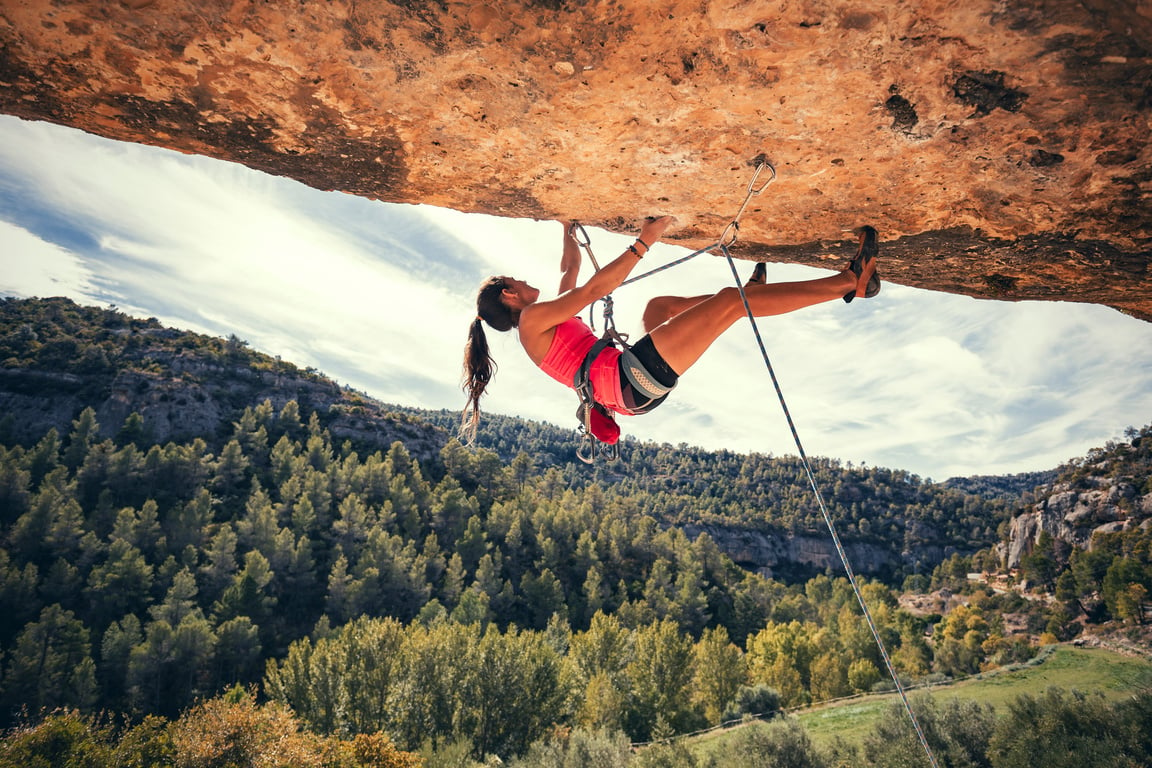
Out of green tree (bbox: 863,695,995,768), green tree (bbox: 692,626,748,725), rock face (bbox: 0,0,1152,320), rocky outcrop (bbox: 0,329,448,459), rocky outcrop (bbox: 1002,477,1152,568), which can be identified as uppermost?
rocky outcrop (bbox: 0,329,448,459)

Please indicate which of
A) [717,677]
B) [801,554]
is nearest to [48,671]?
[717,677]

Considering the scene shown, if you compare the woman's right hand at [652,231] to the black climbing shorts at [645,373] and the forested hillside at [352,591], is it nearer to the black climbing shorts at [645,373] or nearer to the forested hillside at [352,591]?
the black climbing shorts at [645,373]

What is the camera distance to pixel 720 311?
8.50 feet

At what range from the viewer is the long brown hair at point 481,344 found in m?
3.15

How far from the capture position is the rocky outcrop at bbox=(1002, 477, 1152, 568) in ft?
191

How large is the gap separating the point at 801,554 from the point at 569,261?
122266mm

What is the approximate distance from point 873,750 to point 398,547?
36048 mm

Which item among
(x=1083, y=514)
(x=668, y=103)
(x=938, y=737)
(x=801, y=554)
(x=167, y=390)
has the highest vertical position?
(x=167, y=390)

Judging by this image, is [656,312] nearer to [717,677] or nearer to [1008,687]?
[717,677]

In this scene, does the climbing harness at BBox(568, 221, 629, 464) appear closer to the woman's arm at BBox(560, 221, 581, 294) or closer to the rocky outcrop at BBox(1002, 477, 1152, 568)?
the woman's arm at BBox(560, 221, 581, 294)

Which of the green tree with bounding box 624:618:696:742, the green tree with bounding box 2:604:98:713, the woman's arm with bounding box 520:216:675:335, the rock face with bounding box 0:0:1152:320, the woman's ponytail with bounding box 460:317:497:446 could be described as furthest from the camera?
the green tree with bounding box 624:618:696:742

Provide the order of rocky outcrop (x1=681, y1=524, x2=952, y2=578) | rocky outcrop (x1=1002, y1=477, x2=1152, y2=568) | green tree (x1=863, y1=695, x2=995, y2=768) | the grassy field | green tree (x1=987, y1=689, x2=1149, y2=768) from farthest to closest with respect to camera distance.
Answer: rocky outcrop (x1=681, y1=524, x2=952, y2=578)
rocky outcrop (x1=1002, y1=477, x2=1152, y2=568)
the grassy field
green tree (x1=863, y1=695, x2=995, y2=768)
green tree (x1=987, y1=689, x2=1149, y2=768)

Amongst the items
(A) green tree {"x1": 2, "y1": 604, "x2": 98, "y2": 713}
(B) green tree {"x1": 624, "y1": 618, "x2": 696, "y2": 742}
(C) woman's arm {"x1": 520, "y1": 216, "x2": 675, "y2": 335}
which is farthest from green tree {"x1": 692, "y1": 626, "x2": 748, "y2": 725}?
(C) woman's arm {"x1": 520, "y1": 216, "x2": 675, "y2": 335}

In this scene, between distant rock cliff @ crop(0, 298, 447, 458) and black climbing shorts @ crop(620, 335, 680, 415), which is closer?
black climbing shorts @ crop(620, 335, 680, 415)
